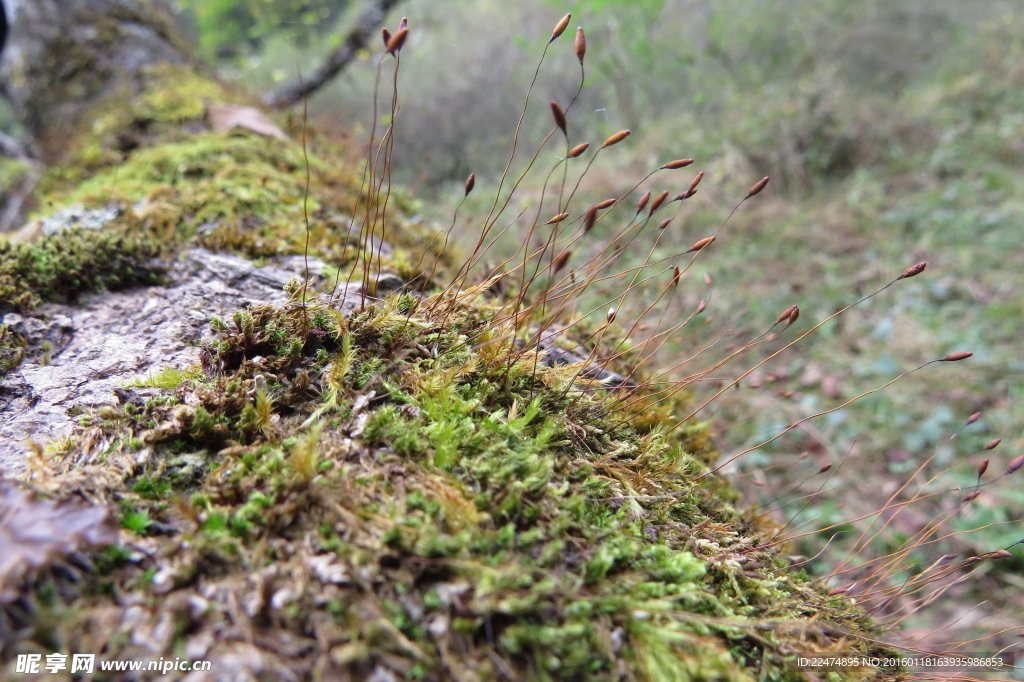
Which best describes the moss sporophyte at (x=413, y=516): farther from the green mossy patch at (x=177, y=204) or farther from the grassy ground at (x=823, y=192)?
the grassy ground at (x=823, y=192)

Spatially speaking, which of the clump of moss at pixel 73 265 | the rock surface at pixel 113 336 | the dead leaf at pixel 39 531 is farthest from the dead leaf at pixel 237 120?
the dead leaf at pixel 39 531

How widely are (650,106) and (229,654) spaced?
11.8 meters

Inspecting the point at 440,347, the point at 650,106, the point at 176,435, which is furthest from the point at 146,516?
the point at 650,106

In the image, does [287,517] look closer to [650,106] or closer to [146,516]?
[146,516]

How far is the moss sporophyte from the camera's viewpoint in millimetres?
987

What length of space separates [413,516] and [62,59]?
6.50 metres

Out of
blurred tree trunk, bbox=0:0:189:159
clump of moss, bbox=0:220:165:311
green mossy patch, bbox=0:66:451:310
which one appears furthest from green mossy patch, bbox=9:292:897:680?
blurred tree trunk, bbox=0:0:189:159

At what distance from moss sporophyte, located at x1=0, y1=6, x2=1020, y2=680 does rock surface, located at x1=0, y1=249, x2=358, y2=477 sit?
13cm

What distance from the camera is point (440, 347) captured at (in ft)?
5.61

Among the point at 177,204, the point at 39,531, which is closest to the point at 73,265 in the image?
the point at 177,204

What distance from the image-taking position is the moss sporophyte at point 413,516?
99 centimetres

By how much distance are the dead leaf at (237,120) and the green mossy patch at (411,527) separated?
266 cm

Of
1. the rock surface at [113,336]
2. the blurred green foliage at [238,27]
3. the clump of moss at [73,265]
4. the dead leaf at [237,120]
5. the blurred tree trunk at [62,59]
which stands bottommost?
the rock surface at [113,336]

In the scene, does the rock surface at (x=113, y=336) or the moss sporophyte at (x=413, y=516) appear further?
the rock surface at (x=113, y=336)
